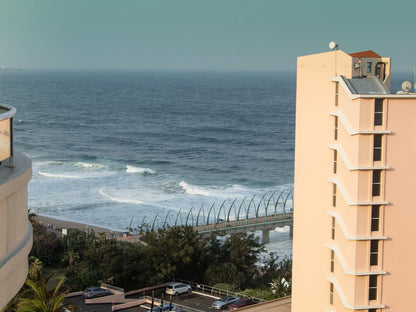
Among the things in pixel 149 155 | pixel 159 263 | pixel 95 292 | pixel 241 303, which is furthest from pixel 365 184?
pixel 149 155

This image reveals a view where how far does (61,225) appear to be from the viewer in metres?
58.0

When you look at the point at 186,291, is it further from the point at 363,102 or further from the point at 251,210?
the point at 251,210

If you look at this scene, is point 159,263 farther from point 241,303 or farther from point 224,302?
point 241,303

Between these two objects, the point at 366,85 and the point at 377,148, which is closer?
the point at 377,148

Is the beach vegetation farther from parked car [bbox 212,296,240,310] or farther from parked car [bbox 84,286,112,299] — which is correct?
parked car [bbox 212,296,240,310]

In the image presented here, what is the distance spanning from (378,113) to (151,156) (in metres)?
93.1

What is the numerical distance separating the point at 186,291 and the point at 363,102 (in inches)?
951

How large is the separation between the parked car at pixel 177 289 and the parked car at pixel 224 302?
2936 millimetres

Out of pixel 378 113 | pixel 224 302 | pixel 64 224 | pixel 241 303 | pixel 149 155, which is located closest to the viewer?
pixel 378 113

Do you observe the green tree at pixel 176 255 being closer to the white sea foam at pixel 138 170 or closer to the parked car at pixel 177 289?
the parked car at pixel 177 289

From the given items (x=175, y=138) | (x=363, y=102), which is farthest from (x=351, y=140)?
(x=175, y=138)

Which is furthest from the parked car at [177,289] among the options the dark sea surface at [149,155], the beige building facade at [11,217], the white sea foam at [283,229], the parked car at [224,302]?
the beige building facade at [11,217]

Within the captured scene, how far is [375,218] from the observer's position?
51.2ft

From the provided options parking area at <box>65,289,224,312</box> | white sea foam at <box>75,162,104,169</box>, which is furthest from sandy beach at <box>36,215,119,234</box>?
white sea foam at <box>75,162,104,169</box>
